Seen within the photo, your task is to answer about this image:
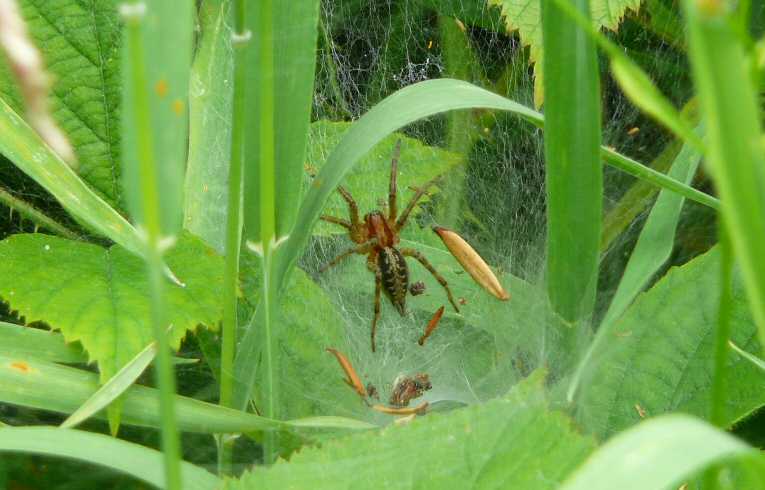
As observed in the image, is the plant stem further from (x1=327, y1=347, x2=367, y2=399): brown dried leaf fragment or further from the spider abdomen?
the spider abdomen

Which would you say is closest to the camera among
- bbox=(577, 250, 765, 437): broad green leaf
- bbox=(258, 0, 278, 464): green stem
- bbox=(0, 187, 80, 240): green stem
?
bbox=(258, 0, 278, 464): green stem

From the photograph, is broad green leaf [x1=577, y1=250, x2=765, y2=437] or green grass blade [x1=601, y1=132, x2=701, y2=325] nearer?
green grass blade [x1=601, y1=132, x2=701, y2=325]

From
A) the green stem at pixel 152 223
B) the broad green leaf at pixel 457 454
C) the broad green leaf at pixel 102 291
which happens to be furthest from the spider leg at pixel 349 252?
the green stem at pixel 152 223

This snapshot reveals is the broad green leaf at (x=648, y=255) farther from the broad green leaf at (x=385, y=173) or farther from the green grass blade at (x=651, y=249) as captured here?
the broad green leaf at (x=385, y=173)

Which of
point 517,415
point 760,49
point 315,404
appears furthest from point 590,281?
point 760,49

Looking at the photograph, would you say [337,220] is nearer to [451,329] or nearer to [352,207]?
[352,207]

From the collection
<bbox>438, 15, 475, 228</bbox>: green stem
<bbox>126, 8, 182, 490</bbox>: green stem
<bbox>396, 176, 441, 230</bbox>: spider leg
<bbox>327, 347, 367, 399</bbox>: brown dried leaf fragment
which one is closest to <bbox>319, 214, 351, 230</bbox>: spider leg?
<bbox>396, 176, 441, 230</bbox>: spider leg

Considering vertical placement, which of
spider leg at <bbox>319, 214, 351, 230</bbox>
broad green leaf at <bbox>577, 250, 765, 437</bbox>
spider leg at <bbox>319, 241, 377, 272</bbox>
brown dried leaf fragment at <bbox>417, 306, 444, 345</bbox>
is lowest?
broad green leaf at <bbox>577, 250, 765, 437</bbox>
